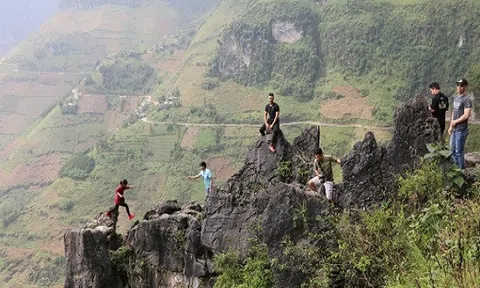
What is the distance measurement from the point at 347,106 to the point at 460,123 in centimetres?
8770

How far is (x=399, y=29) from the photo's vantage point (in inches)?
4168

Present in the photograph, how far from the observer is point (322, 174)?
10.2 metres

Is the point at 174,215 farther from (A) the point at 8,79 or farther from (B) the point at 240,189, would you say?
(A) the point at 8,79

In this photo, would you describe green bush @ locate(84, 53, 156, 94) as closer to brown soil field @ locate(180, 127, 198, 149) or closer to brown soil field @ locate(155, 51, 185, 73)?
brown soil field @ locate(155, 51, 185, 73)

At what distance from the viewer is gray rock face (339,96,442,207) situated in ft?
30.8

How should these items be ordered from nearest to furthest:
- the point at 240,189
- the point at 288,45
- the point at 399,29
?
the point at 240,189
the point at 399,29
the point at 288,45

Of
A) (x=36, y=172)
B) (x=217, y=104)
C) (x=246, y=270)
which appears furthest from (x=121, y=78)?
(x=246, y=270)

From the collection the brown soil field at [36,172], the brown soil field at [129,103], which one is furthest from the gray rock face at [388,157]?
the brown soil field at [129,103]

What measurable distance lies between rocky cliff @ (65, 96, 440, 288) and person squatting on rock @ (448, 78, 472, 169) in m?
0.37

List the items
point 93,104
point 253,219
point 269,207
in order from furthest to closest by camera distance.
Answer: point 93,104 → point 253,219 → point 269,207

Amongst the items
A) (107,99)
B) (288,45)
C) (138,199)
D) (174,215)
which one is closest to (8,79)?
(107,99)

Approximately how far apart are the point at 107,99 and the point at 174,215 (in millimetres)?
140561

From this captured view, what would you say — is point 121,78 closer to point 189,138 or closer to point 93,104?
point 93,104

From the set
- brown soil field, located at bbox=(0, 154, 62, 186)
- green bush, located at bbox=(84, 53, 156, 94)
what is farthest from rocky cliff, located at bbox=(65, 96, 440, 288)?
green bush, located at bbox=(84, 53, 156, 94)
